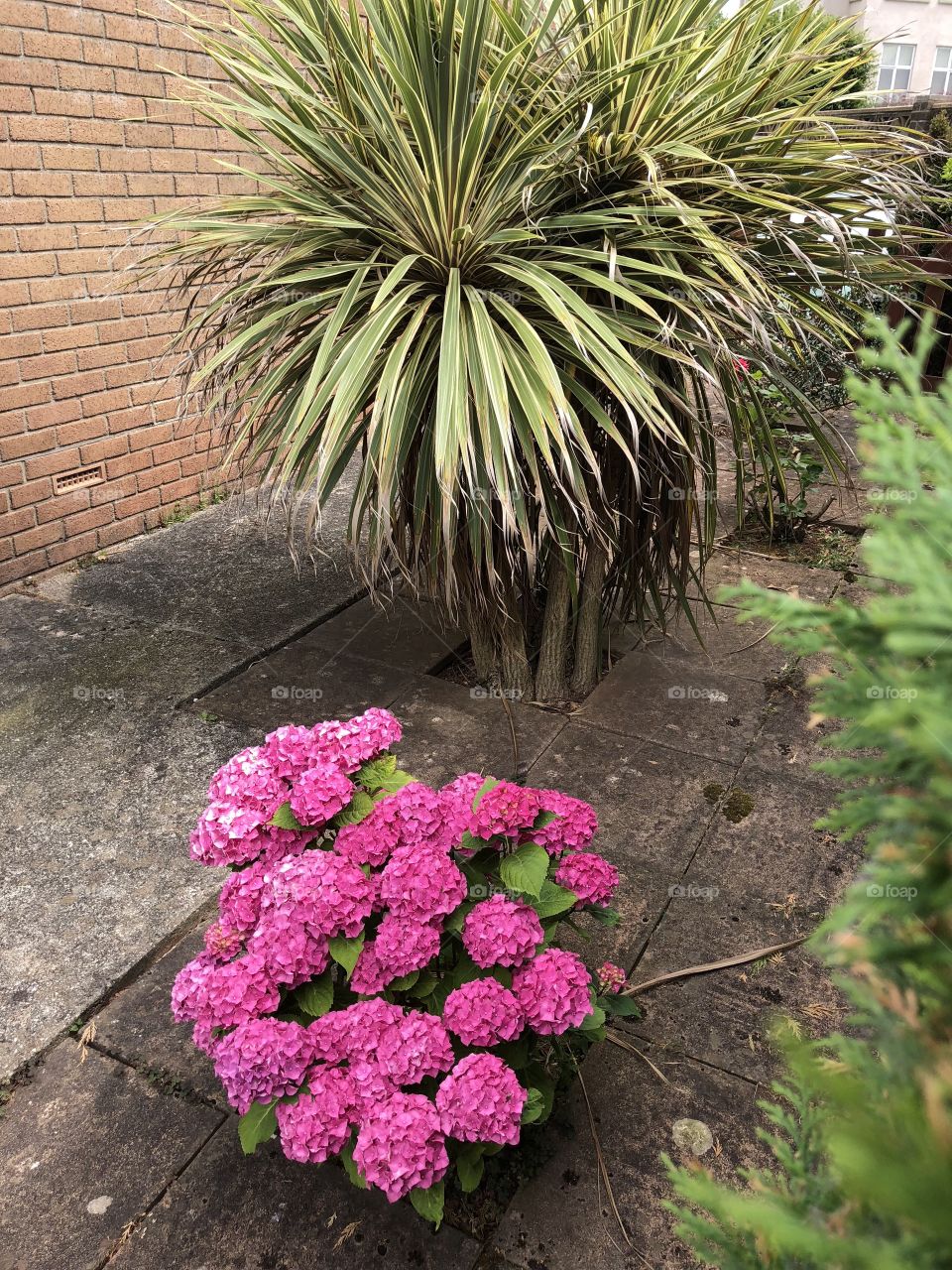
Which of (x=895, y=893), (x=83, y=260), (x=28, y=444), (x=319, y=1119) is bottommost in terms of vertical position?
(x=319, y=1119)

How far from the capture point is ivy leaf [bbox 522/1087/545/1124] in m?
1.45

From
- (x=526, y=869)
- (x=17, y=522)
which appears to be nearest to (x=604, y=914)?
(x=526, y=869)

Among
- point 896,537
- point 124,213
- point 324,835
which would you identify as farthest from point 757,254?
point 124,213

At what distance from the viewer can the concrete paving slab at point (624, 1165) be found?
1.47 m

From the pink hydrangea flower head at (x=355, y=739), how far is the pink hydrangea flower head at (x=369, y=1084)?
1.66ft

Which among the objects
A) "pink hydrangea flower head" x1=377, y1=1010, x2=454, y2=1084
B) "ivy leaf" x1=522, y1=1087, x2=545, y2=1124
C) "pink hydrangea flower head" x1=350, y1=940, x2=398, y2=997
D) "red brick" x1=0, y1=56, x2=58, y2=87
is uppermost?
"red brick" x1=0, y1=56, x2=58, y2=87

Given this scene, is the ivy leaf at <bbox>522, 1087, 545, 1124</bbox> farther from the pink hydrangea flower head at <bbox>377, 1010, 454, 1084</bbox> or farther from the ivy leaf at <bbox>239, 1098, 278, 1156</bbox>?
the ivy leaf at <bbox>239, 1098, 278, 1156</bbox>

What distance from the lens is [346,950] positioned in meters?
1.49

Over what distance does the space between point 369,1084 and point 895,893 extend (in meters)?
1.02

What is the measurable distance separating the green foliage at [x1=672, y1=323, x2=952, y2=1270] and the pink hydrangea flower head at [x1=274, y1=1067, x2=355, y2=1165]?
0.79m

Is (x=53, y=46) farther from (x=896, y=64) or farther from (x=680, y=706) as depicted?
(x=896, y=64)

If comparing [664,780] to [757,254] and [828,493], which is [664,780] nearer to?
[757,254]

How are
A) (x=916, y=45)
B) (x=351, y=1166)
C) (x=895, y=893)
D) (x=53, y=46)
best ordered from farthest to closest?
(x=916, y=45) < (x=53, y=46) < (x=351, y=1166) < (x=895, y=893)

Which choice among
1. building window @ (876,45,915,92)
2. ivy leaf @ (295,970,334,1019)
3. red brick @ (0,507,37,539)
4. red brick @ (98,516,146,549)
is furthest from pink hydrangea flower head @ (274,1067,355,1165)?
building window @ (876,45,915,92)
